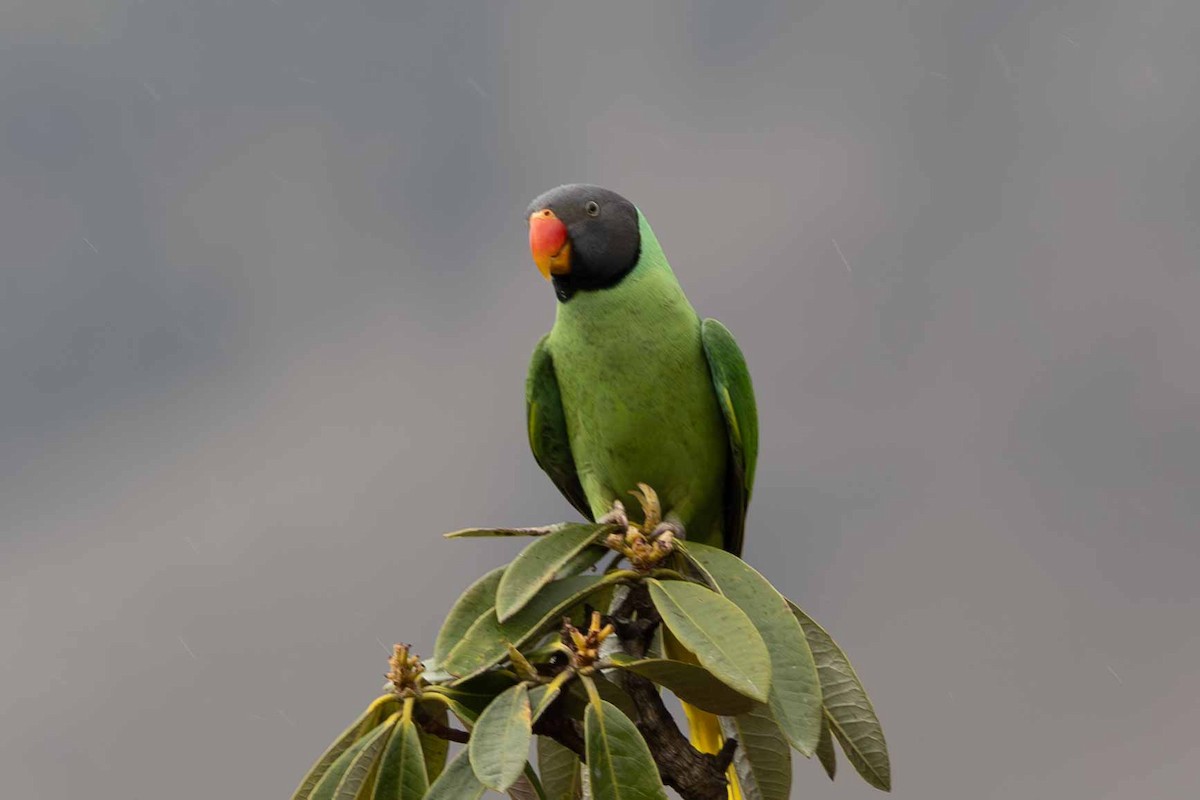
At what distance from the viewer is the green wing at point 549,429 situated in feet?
9.51

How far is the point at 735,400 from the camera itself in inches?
107

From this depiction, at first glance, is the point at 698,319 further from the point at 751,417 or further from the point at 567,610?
the point at 567,610

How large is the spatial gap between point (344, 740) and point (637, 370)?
1.05 m

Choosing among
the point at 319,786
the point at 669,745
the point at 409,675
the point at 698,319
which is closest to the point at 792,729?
the point at 669,745

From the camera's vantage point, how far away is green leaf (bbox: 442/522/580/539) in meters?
2.15

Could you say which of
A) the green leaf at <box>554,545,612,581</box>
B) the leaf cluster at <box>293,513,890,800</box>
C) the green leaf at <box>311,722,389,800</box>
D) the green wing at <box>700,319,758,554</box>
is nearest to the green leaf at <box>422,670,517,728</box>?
the leaf cluster at <box>293,513,890,800</box>

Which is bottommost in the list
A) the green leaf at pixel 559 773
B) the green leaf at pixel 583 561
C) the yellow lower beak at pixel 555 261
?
the green leaf at pixel 559 773

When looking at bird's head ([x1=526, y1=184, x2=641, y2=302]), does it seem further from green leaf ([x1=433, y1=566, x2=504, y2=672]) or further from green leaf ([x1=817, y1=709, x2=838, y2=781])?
green leaf ([x1=817, y1=709, x2=838, y2=781])

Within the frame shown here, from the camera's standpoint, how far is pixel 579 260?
2641mm

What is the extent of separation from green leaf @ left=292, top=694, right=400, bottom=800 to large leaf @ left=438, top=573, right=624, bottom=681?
0.16 metres

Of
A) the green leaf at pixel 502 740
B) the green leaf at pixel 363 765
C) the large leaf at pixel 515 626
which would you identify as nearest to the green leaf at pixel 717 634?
the large leaf at pixel 515 626

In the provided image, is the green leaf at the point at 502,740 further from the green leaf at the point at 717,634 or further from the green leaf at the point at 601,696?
the green leaf at the point at 717,634

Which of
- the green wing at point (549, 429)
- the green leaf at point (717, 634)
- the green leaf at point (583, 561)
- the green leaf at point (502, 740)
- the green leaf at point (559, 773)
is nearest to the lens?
the green leaf at point (502, 740)

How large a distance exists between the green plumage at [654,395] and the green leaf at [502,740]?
957 millimetres
